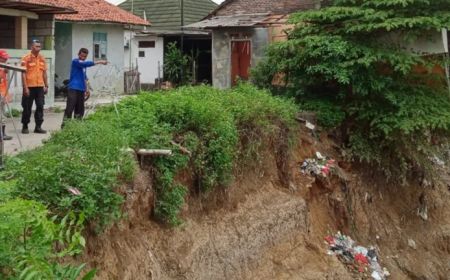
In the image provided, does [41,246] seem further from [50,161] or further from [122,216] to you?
[122,216]

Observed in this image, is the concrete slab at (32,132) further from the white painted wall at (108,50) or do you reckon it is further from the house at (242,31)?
the house at (242,31)

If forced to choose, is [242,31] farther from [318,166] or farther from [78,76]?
[318,166]

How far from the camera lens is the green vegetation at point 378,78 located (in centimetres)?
996

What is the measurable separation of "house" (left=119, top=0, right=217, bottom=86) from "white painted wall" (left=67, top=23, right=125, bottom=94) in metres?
2.02

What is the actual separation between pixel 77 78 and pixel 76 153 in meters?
5.29

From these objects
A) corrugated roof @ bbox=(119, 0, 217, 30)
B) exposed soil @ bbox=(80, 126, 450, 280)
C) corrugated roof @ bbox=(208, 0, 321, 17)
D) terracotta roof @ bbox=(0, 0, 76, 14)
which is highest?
corrugated roof @ bbox=(119, 0, 217, 30)

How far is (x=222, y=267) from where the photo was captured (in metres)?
7.20

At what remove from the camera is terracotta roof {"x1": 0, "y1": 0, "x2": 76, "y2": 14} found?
48.2ft

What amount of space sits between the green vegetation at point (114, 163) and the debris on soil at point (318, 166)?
74 centimetres

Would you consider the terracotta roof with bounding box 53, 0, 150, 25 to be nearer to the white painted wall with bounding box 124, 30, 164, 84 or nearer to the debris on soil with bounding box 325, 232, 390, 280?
the white painted wall with bounding box 124, 30, 164, 84

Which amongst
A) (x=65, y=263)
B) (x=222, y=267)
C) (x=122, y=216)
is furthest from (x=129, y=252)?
(x=222, y=267)

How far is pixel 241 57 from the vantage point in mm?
19391

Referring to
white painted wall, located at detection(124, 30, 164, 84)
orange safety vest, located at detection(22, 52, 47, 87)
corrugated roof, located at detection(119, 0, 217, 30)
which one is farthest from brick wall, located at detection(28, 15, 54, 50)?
corrugated roof, located at detection(119, 0, 217, 30)

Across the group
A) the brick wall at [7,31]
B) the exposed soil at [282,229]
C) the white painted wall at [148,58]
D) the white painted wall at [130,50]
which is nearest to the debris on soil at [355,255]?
the exposed soil at [282,229]
